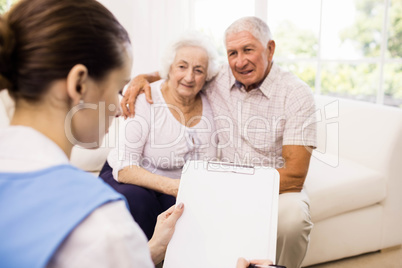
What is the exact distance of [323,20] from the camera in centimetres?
390

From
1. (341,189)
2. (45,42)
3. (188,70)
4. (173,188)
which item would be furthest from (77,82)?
(341,189)

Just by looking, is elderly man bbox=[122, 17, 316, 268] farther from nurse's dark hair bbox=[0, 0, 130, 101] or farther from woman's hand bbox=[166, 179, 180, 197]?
nurse's dark hair bbox=[0, 0, 130, 101]

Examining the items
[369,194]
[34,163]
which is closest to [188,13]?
[369,194]

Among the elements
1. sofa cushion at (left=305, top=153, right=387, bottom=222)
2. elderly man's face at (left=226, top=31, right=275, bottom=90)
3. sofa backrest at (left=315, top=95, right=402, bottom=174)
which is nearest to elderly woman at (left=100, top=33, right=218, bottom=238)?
elderly man's face at (left=226, top=31, right=275, bottom=90)

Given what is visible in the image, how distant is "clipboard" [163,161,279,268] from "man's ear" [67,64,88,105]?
22.7 inches

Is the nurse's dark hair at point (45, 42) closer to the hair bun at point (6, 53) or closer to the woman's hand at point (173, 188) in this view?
the hair bun at point (6, 53)

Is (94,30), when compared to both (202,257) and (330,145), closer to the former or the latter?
(202,257)

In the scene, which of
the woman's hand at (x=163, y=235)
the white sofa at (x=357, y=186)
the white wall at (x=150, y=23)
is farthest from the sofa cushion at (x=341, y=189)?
the white wall at (x=150, y=23)

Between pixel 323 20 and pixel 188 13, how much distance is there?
5.36ft

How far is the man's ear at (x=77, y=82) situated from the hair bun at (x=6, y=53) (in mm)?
102

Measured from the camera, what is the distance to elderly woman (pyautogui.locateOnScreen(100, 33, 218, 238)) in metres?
1.55

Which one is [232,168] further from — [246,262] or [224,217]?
[246,262]

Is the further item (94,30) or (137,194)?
(137,194)

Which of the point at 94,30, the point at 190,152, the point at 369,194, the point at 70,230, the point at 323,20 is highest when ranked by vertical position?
the point at 323,20
